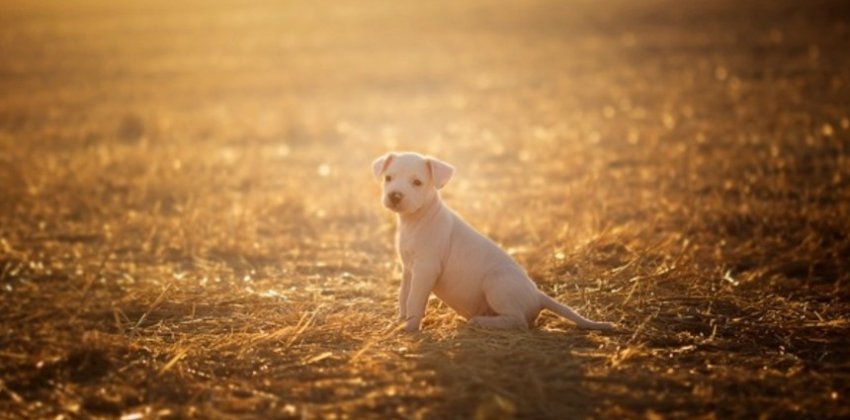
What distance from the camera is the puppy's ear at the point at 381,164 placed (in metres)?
7.18

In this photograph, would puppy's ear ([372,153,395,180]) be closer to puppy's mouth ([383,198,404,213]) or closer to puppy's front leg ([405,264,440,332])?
puppy's mouth ([383,198,404,213])

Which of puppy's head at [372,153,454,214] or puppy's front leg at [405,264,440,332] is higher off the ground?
puppy's head at [372,153,454,214]

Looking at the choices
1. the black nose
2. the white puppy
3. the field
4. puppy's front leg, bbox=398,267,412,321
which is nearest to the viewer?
the field

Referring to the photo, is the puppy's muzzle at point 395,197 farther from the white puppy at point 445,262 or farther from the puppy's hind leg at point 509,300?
the puppy's hind leg at point 509,300

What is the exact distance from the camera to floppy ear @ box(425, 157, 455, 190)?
23.1ft

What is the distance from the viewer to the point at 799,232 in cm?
1006

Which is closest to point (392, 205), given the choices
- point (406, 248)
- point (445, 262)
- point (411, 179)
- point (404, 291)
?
point (411, 179)

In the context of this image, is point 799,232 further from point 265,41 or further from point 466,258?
point 265,41

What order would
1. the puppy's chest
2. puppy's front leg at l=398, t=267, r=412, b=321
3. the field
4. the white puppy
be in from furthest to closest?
puppy's front leg at l=398, t=267, r=412, b=321, the puppy's chest, the white puppy, the field

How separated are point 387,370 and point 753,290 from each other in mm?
3766

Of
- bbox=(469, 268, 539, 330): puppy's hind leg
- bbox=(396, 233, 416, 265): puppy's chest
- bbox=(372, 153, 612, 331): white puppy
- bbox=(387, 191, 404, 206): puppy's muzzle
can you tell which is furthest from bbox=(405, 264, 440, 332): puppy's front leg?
bbox=(387, 191, 404, 206): puppy's muzzle

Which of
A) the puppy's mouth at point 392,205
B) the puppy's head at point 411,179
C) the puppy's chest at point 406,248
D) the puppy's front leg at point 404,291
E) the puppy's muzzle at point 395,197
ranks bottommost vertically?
the puppy's front leg at point 404,291

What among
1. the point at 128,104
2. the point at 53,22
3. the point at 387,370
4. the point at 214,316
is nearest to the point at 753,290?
the point at 387,370

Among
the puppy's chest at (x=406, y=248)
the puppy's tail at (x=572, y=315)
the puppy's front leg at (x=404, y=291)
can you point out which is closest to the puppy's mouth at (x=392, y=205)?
the puppy's chest at (x=406, y=248)
